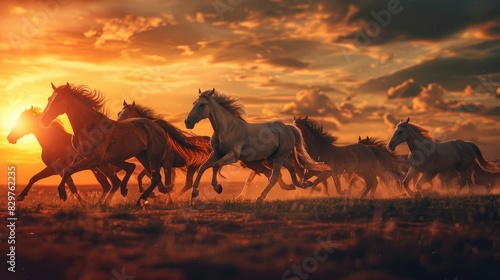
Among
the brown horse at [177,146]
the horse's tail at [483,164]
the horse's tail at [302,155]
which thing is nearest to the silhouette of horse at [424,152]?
the horse's tail at [483,164]

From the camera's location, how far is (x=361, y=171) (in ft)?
63.9

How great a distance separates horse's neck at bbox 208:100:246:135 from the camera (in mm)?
14562

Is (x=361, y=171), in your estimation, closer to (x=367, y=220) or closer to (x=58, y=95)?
(x=367, y=220)

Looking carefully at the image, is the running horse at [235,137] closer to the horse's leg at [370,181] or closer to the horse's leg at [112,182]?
the horse's leg at [112,182]

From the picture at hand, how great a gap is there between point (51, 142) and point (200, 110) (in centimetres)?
428

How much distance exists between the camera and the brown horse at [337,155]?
1869 cm

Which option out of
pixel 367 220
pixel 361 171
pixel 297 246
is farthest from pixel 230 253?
pixel 361 171

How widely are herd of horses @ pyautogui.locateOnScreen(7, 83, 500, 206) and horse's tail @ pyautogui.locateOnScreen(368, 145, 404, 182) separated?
1.2 inches

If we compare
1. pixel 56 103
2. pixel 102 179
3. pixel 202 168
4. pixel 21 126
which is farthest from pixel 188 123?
pixel 21 126

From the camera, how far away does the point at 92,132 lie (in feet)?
46.9

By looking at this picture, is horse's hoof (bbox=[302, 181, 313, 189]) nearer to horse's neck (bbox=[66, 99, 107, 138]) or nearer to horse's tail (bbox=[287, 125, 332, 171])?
horse's tail (bbox=[287, 125, 332, 171])

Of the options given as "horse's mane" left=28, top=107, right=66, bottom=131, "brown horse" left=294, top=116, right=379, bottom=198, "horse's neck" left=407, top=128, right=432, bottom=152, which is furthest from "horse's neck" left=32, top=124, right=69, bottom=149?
"horse's neck" left=407, top=128, right=432, bottom=152

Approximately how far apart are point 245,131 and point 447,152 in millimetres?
7201

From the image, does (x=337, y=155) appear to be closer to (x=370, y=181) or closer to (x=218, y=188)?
(x=370, y=181)
